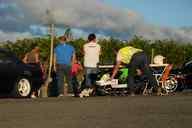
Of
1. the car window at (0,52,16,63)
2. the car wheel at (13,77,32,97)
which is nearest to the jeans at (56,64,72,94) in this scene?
the car wheel at (13,77,32,97)

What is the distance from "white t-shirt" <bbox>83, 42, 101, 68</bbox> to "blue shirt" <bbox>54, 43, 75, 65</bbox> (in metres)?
0.43

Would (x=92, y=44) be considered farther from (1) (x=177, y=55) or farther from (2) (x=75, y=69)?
(1) (x=177, y=55)

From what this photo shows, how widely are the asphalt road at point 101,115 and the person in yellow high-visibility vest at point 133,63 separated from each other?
4038mm

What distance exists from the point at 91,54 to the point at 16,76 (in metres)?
2.03

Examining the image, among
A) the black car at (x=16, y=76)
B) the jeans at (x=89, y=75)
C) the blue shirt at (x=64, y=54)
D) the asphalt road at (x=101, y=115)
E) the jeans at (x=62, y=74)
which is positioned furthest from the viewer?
the jeans at (x=89, y=75)

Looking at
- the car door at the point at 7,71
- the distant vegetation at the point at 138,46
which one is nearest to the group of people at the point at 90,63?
the car door at the point at 7,71

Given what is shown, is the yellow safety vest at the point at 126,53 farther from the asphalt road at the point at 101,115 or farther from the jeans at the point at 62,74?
the asphalt road at the point at 101,115

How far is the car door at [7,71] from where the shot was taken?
17.4 metres

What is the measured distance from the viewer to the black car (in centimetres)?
1752

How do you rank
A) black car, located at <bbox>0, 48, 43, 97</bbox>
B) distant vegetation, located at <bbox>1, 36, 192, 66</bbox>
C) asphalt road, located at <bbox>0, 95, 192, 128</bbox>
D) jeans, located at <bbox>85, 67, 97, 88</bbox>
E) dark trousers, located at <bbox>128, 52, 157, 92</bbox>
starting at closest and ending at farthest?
asphalt road, located at <bbox>0, 95, 192, 128</bbox>, dark trousers, located at <bbox>128, 52, 157, 92</bbox>, black car, located at <bbox>0, 48, 43, 97</bbox>, jeans, located at <bbox>85, 67, 97, 88</bbox>, distant vegetation, located at <bbox>1, 36, 192, 66</bbox>

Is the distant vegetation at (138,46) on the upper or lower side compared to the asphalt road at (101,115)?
upper

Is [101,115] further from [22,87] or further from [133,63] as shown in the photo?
[22,87]

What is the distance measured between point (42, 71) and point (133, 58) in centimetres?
305

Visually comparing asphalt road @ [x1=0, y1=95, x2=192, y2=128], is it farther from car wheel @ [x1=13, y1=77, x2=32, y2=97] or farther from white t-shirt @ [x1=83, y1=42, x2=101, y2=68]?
car wheel @ [x1=13, y1=77, x2=32, y2=97]
